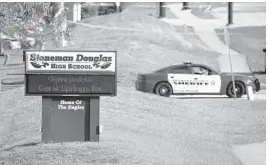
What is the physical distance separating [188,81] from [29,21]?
19.4 ft

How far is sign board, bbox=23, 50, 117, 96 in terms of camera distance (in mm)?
13523

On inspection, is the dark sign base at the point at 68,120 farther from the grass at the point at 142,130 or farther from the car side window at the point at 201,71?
the car side window at the point at 201,71

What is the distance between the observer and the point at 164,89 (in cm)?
2384

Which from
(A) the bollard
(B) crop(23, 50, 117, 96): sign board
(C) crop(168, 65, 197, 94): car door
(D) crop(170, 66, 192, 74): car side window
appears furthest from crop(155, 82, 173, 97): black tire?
(B) crop(23, 50, 117, 96): sign board

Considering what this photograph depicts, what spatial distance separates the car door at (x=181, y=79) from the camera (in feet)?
77.8

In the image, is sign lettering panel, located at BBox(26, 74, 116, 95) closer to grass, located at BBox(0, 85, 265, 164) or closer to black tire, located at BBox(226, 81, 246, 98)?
grass, located at BBox(0, 85, 265, 164)

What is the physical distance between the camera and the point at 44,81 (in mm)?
13617

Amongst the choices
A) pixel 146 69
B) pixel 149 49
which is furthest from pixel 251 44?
pixel 146 69

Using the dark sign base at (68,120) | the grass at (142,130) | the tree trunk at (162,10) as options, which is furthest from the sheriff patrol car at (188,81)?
the tree trunk at (162,10)

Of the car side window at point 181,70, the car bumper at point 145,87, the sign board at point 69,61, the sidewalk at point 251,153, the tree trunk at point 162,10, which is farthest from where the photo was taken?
the tree trunk at point 162,10

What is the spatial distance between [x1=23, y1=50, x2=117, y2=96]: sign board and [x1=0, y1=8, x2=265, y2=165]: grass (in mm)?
1038

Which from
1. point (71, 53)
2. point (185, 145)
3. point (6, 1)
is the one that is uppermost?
point (6, 1)

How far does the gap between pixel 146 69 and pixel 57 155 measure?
19.2 meters

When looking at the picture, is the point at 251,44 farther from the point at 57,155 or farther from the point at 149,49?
the point at 57,155
